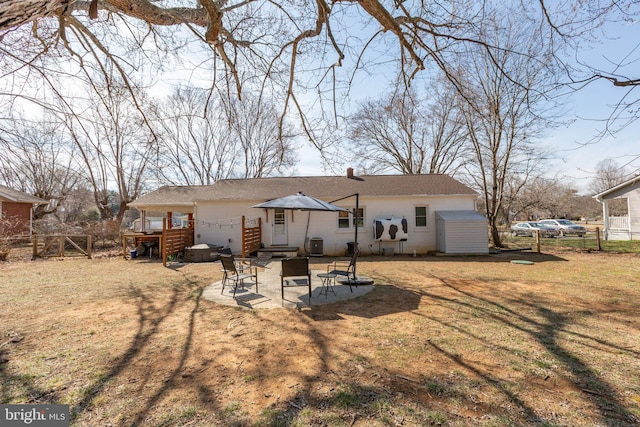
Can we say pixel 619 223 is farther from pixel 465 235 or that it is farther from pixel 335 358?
pixel 335 358

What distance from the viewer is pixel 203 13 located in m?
4.65

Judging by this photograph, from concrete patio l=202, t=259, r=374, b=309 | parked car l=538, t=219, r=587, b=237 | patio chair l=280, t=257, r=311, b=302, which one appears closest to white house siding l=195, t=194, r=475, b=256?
concrete patio l=202, t=259, r=374, b=309

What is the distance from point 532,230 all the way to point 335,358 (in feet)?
87.3

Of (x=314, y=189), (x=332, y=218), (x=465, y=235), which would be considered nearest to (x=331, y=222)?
(x=332, y=218)

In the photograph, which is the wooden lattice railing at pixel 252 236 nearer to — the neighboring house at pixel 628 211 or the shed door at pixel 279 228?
the shed door at pixel 279 228

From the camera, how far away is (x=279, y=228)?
1480cm

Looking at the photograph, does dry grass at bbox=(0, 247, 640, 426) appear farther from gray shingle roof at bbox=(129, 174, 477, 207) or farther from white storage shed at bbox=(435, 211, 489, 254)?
gray shingle roof at bbox=(129, 174, 477, 207)

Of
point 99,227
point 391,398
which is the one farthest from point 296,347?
point 99,227

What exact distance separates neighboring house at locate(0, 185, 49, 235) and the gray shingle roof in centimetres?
1051

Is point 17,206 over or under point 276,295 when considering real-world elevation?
over

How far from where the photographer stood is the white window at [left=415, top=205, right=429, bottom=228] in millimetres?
14758

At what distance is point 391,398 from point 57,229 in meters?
24.5

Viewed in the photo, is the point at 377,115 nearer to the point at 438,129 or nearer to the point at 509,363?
the point at 438,129

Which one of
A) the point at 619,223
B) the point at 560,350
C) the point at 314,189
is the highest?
the point at 314,189
